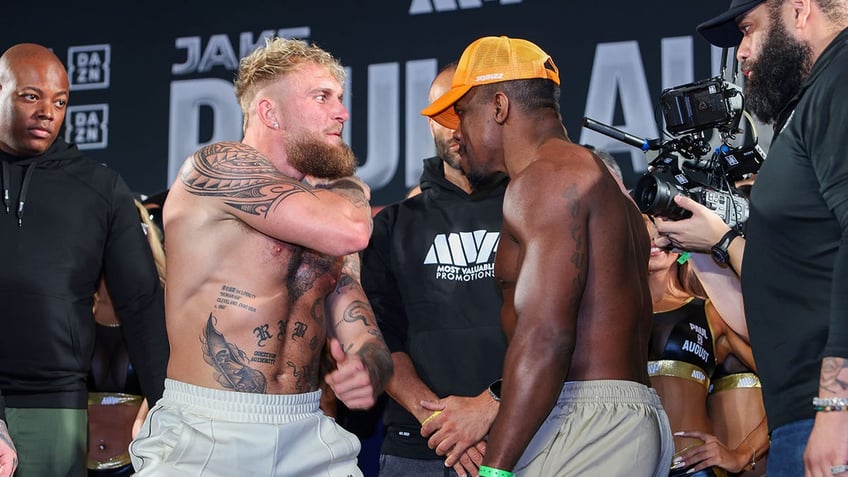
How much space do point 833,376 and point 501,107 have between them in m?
1.02

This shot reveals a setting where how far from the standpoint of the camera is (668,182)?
2.70 metres

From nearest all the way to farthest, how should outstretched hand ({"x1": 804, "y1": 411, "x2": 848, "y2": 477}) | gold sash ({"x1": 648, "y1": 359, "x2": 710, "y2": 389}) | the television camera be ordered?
outstretched hand ({"x1": 804, "y1": 411, "x2": 848, "y2": 477}) < the television camera < gold sash ({"x1": 648, "y1": 359, "x2": 710, "y2": 389})

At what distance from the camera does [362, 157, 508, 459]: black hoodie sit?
2.92 metres

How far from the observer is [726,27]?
2.31m

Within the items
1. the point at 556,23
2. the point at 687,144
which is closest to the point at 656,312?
the point at 687,144

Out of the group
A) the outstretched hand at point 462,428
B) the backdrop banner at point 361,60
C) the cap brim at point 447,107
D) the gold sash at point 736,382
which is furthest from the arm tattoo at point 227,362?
the backdrop banner at point 361,60

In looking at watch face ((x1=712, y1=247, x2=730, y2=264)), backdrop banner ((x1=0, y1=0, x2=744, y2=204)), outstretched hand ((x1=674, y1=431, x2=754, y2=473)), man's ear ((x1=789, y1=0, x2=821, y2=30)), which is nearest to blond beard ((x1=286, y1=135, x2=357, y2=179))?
watch face ((x1=712, y1=247, x2=730, y2=264))

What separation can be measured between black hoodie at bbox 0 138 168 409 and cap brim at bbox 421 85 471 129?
1.19 m

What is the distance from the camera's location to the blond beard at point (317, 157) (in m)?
2.56

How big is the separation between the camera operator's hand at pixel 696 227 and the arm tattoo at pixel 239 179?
3.31ft

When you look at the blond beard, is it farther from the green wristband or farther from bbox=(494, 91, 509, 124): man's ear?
the green wristband

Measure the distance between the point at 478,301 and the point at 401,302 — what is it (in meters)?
0.27

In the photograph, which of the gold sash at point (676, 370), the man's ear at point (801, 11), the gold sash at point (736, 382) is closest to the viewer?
the man's ear at point (801, 11)

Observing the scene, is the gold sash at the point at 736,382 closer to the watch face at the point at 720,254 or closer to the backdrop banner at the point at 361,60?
the watch face at the point at 720,254
